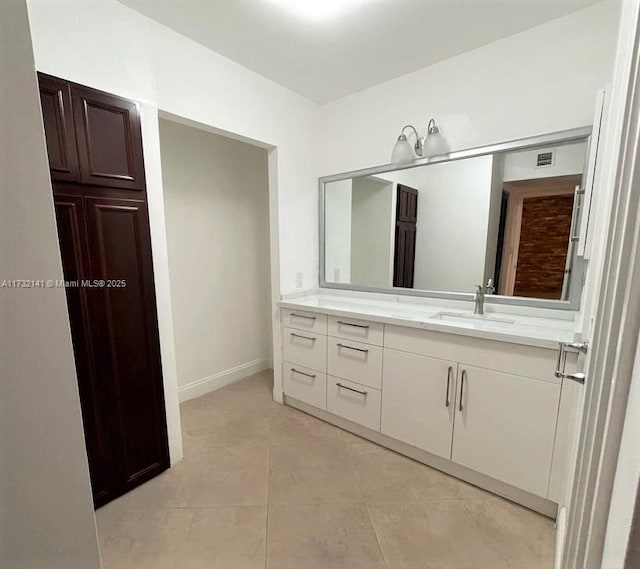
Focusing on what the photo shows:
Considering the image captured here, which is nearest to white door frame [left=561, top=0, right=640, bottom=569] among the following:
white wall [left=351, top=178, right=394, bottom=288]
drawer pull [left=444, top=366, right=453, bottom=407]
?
drawer pull [left=444, top=366, right=453, bottom=407]

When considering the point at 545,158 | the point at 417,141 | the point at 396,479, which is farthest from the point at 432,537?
the point at 417,141

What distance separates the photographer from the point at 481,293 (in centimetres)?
193

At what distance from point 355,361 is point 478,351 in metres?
0.78

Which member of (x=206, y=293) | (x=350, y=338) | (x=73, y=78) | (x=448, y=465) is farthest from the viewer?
(x=206, y=293)

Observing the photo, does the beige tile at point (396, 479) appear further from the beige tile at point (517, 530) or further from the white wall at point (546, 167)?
the white wall at point (546, 167)

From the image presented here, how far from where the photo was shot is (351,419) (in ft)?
7.02

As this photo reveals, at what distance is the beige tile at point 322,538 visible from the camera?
1290 mm

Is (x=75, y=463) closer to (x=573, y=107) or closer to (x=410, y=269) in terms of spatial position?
(x=410, y=269)

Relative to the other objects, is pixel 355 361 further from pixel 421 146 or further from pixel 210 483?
pixel 421 146

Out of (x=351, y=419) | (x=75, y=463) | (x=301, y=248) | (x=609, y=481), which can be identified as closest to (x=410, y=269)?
(x=301, y=248)

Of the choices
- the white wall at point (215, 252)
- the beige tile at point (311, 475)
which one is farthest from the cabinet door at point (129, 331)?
the white wall at point (215, 252)

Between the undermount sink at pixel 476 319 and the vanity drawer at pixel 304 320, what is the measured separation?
763mm

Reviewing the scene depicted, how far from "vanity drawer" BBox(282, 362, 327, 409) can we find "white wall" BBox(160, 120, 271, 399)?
2.49 ft

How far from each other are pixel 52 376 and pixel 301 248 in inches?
85.8
